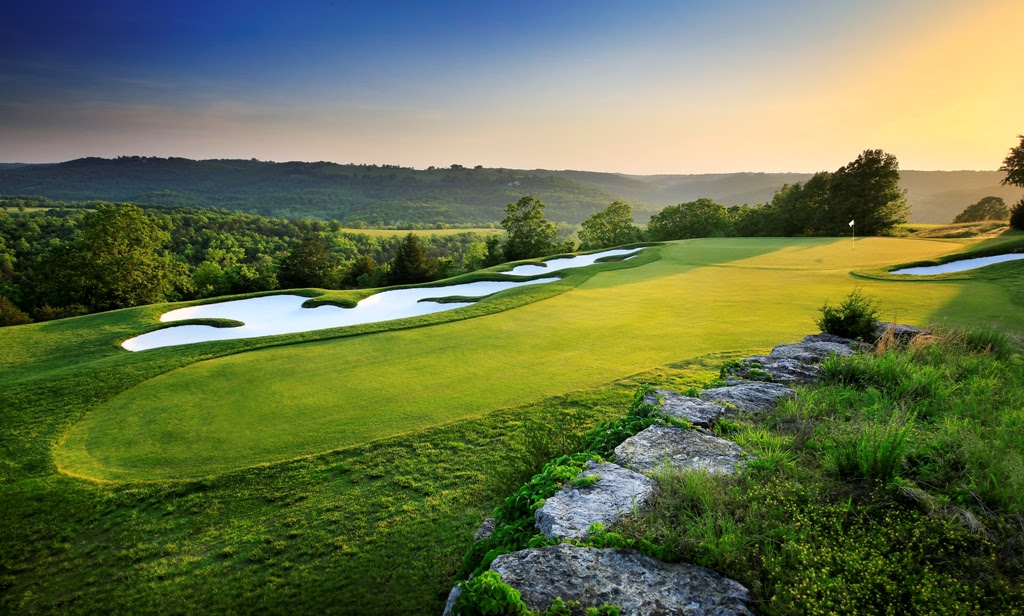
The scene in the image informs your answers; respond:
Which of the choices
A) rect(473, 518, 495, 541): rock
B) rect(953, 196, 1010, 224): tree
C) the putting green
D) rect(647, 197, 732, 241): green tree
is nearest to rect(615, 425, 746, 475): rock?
rect(473, 518, 495, 541): rock

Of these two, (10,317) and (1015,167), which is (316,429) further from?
(1015,167)

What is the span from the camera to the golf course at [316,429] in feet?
12.0

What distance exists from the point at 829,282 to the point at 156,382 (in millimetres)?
17672

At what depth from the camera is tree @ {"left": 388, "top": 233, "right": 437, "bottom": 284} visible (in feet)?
97.6

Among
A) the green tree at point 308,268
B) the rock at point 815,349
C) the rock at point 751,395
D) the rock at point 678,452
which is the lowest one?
the green tree at point 308,268

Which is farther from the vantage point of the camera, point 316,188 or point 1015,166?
point 316,188

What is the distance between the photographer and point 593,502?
2561 mm

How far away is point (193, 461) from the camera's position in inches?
200

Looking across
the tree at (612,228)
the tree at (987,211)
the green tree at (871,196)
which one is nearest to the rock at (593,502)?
the green tree at (871,196)

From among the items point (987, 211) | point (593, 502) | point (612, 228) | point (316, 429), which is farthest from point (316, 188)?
point (593, 502)

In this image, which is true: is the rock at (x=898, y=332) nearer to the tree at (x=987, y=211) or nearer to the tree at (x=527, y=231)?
the tree at (x=527, y=231)

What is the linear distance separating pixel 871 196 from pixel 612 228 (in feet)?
80.0

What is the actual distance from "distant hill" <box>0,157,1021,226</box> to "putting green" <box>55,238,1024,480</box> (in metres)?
113

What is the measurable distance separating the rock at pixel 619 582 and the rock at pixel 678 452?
0.77m
